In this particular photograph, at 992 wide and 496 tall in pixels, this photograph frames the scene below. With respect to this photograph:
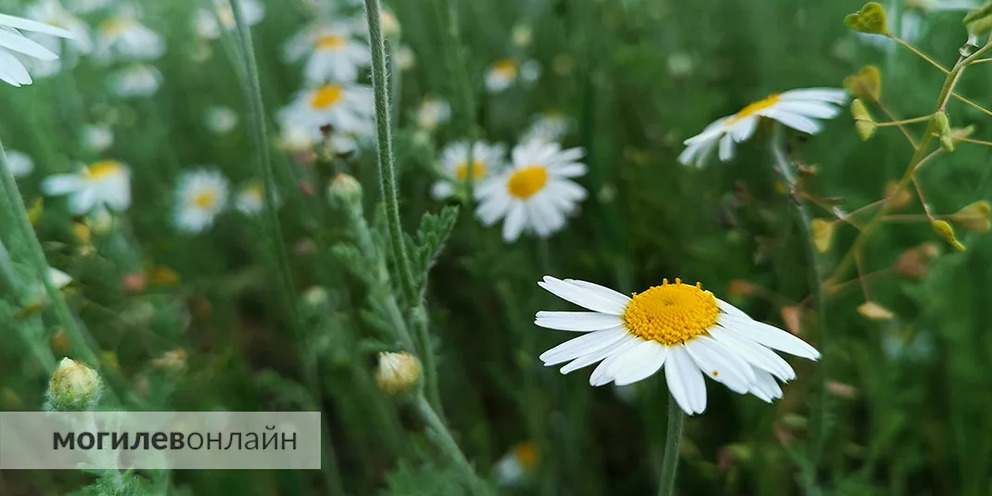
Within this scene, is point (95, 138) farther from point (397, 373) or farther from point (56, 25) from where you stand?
point (397, 373)

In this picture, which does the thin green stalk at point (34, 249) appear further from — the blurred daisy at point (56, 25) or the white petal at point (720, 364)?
the blurred daisy at point (56, 25)

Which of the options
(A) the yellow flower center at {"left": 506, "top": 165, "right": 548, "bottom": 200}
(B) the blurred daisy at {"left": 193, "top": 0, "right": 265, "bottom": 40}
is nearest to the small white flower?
(B) the blurred daisy at {"left": 193, "top": 0, "right": 265, "bottom": 40}

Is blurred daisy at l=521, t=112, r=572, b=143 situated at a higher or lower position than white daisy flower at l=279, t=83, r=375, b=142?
lower

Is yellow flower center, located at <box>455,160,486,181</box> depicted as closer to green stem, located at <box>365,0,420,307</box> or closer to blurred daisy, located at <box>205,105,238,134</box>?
green stem, located at <box>365,0,420,307</box>

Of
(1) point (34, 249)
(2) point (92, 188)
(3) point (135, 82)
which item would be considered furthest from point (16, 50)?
(3) point (135, 82)

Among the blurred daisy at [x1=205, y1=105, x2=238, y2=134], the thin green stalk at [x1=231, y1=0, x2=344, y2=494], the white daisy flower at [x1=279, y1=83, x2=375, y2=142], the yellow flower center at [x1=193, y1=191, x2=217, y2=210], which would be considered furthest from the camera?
the blurred daisy at [x1=205, y1=105, x2=238, y2=134]

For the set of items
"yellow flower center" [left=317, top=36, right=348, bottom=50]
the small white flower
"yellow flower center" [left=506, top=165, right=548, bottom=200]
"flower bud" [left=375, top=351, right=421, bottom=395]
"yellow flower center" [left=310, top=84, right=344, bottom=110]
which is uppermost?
"yellow flower center" [left=317, top=36, right=348, bottom=50]

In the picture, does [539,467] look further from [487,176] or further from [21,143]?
[21,143]
